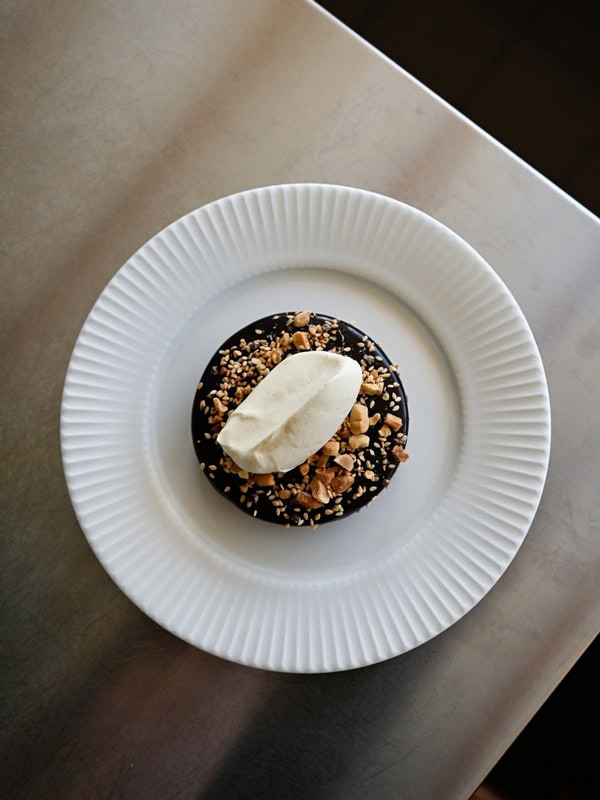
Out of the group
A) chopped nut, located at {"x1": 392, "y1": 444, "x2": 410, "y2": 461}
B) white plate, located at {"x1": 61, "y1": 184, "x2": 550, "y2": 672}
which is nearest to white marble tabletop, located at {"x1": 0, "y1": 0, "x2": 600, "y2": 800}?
white plate, located at {"x1": 61, "y1": 184, "x2": 550, "y2": 672}

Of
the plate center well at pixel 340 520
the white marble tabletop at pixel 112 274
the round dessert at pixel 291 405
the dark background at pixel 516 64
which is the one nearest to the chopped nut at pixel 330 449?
the round dessert at pixel 291 405

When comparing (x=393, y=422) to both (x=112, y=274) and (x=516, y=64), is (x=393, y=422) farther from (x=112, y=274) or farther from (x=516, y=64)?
(x=516, y=64)

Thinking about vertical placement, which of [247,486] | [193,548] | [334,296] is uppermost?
[334,296]

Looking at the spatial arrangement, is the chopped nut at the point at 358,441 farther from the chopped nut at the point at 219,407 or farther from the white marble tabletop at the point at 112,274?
the white marble tabletop at the point at 112,274

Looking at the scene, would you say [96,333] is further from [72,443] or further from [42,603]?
[42,603]

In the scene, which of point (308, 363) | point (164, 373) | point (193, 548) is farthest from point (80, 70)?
point (193, 548)

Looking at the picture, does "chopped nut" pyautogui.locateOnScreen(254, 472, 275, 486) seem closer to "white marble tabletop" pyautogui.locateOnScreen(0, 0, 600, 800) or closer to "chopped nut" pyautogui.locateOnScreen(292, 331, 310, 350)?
"chopped nut" pyautogui.locateOnScreen(292, 331, 310, 350)
